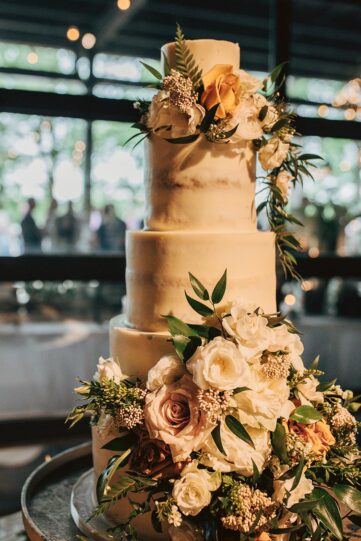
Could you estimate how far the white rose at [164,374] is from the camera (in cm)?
137

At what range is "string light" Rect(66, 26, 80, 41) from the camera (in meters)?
3.53

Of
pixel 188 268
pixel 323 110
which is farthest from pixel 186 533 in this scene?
pixel 323 110

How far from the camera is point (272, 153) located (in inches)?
63.8

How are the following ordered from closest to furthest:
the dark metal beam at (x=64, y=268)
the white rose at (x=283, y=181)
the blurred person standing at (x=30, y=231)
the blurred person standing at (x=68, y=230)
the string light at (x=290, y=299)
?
1. the white rose at (x=283, y=181)
2. the dark metal beam at (x=64, y=268)
3. the blurred person standing at (x=30, y=231)
4. the blurred person standing at (x=68, y=230)
5. the string light at (x=290, y=299)

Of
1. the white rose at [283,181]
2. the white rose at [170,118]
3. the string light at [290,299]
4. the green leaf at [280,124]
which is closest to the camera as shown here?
the white rose at [170,118]

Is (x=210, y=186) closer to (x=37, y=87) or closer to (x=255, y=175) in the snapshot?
(x=255, y=175)

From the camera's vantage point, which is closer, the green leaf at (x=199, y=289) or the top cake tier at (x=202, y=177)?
the green leaf at (x=199, y=289)

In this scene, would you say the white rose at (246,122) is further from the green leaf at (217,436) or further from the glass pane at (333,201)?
the glass pane at (333,201)

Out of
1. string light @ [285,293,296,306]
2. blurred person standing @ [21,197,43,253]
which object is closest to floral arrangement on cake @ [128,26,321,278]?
blurred person standing @ [21,197,43,253]

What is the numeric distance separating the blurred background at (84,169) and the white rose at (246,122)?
182 centimetres

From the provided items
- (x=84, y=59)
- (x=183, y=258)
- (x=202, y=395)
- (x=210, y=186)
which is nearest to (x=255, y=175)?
(x=210, y=186)

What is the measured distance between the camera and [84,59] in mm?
3498

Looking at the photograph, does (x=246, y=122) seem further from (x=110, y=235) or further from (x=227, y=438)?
(x=110, y=235)

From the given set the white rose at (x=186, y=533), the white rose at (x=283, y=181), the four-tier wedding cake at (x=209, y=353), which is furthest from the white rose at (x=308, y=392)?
the white rose at (x=283, y=181)
